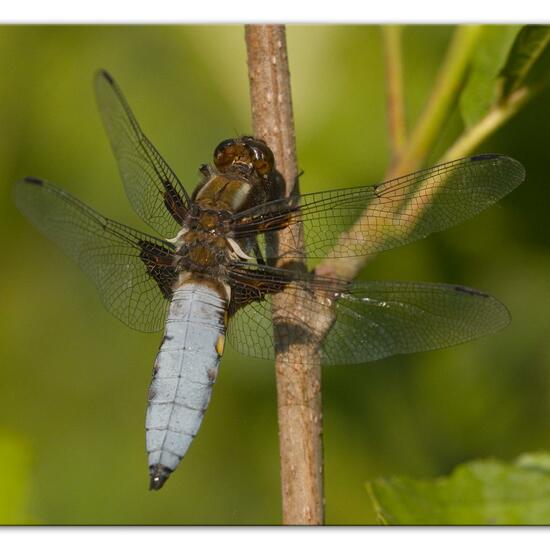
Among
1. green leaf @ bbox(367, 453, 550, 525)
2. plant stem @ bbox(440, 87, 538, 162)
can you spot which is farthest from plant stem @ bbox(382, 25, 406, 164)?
green leaf @ bbox(367, 453, 550, 525)

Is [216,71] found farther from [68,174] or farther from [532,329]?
[532,329]

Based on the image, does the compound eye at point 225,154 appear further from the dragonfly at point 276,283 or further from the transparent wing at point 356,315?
the transparent wing at point 356,315

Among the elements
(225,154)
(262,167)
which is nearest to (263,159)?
(262,167)

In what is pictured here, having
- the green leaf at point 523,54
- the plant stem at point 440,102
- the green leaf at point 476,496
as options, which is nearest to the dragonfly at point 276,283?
the plant stem at point 440,102

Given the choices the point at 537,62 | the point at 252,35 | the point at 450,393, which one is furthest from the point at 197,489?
the point at 537,62

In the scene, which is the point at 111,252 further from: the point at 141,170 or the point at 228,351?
the point at 228,351

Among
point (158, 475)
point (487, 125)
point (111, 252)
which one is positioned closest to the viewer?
point (158, 475)
